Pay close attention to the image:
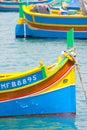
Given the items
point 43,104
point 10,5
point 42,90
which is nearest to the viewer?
point 42,90

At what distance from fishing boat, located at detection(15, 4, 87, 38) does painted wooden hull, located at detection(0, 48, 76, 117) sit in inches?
630

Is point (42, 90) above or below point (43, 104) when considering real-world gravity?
above

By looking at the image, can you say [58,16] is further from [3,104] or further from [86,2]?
[3,104]

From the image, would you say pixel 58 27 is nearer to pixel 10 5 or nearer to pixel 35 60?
pixel 35 60

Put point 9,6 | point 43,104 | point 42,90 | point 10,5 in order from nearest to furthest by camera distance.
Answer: point 42,90, point 43,104, point 9,6, point 10,5

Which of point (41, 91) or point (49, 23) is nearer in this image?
point (41, 91)

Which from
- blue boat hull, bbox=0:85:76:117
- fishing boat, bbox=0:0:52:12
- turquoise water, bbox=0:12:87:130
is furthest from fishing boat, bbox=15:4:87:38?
fishing boat, bbox=0:0:52:12

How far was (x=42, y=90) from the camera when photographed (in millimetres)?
17344

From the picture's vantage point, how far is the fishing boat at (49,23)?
33.5m

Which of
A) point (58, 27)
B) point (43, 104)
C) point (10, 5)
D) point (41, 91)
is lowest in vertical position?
point (10, 5)

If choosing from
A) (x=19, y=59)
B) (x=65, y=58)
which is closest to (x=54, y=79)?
(x=65, y=58)

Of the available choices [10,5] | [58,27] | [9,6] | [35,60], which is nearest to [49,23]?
[58,27]

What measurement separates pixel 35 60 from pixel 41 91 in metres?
11.4

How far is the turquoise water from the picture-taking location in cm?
1753
